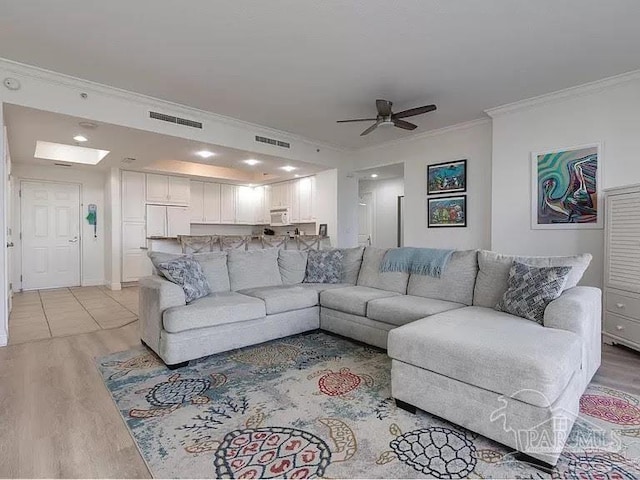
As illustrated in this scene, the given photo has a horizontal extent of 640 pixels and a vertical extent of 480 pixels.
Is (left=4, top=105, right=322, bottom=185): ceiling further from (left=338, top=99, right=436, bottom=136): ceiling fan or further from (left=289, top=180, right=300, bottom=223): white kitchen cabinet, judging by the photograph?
(left=338, top=99, right=436, bottom=136): ceiling fan

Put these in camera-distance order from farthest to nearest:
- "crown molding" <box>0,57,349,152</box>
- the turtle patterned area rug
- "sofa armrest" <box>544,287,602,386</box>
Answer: "crown molding" <box>0,57,349,152</box> < "sofa armrest" <box>544,287,602,386</box> < the turtle patterned area rug

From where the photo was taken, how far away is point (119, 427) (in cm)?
191

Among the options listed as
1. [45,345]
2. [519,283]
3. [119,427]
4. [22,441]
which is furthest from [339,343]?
[45,345]

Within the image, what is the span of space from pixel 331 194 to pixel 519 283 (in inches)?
178

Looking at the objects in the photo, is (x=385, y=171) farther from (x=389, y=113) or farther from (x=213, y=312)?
(x=213, y=312)

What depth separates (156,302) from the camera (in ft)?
9.50

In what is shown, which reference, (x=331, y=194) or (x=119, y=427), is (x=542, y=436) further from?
(x=331, y=194)

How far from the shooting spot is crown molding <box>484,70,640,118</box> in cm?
358

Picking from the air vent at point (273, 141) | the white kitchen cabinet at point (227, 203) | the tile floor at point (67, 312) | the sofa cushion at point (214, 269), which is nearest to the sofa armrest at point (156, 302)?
the sofa cushion at point (214, 269)

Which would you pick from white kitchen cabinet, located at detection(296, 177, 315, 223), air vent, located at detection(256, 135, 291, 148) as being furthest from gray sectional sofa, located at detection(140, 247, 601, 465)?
white kitchen cabinet, located at detection(296, 177, 315, 223)

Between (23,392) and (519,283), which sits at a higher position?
(519,283)

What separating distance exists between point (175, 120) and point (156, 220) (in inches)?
130

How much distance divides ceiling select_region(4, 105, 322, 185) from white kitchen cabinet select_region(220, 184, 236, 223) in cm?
90

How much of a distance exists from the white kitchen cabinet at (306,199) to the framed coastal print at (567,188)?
4.00 meters
